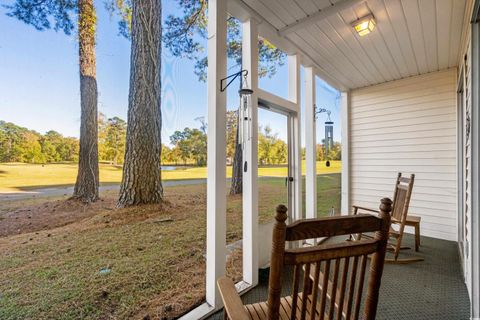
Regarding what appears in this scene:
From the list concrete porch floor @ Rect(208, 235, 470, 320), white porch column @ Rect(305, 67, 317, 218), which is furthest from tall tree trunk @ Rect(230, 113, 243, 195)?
white porch column @ Rect(305, 67, 317, 218)

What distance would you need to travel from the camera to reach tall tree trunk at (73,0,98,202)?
146 cm

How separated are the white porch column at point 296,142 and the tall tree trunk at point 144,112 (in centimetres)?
170

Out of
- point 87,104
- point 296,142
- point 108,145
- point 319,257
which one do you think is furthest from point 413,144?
point 87,104

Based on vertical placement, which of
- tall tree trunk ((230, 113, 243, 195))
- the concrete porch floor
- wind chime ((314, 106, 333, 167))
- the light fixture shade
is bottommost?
the concrete porch floor

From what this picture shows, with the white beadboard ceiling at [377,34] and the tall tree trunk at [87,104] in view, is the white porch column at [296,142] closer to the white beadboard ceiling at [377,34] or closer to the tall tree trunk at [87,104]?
the white beadboard ceiling at [377,34]

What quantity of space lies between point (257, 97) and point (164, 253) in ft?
5.51

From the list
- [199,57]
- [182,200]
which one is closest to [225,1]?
[199,57]

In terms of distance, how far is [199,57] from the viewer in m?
2.16

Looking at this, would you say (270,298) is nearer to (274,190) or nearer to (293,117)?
(274,190)

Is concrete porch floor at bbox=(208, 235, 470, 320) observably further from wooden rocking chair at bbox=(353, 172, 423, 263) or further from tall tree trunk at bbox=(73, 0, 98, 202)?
tall tree trunk at bbox=(73, 0, 98, 202)

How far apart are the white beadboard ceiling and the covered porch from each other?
1 centimetres

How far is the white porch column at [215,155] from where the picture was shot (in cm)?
192

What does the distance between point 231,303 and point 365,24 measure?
2.75m

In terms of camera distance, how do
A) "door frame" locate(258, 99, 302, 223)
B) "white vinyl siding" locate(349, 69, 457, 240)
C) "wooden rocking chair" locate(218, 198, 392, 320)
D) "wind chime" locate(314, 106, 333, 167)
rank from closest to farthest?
"wooden rocking chair" locate(218, 198, 392, 320) < "door frame" locate(258, 99, 302, 223) < "white vinyl siding" locate(349, 69, 457, 240) < "wind chime" locate(314, 106, 333, 167)
